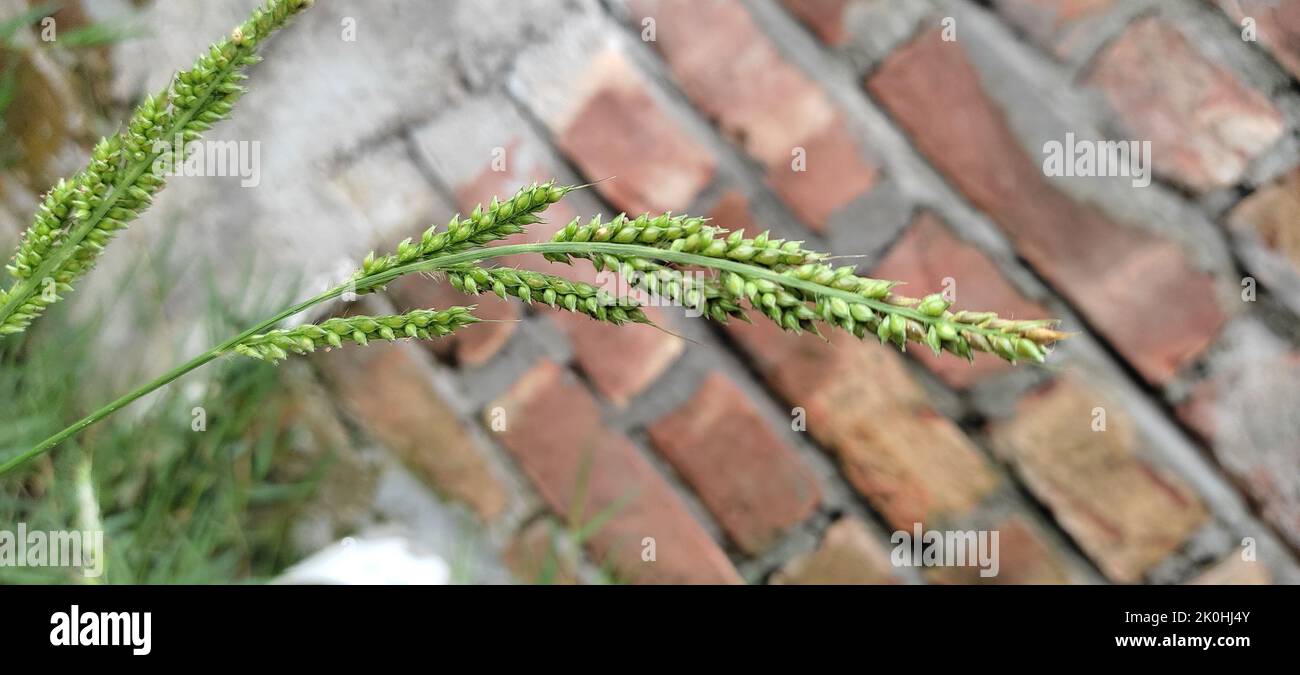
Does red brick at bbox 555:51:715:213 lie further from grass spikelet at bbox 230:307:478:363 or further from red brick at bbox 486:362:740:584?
grass spikelet at bbox 230:307:478:363

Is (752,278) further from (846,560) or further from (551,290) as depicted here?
(846,560)

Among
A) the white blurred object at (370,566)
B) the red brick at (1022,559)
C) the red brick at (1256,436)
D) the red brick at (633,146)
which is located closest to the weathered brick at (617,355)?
the red brick at (633,146)

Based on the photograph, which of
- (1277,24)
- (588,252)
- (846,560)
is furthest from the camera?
(846,560)

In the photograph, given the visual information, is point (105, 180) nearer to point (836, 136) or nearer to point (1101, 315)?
point (836, 136)

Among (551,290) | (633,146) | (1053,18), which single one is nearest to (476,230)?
(551,290)

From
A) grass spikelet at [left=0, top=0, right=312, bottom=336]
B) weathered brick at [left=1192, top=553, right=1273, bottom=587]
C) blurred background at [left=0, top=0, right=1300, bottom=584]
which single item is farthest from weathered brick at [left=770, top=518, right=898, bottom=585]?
grass spikelet at [left=0, top=0, right=312, bottom=336]

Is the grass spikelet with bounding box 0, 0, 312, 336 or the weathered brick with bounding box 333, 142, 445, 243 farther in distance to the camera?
the weathered brick with bounding box 333, 142, 445, 243

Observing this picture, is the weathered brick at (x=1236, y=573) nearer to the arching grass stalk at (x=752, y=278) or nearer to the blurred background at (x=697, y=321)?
the blurred background at (x=697, y=321)
